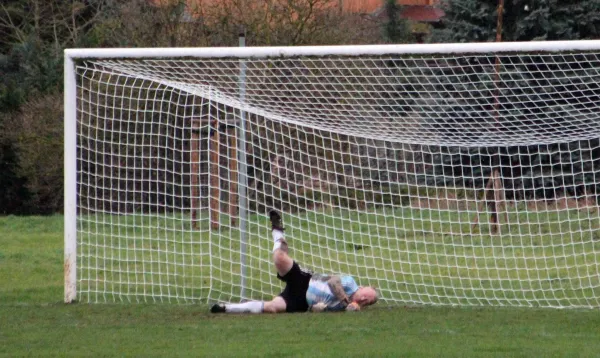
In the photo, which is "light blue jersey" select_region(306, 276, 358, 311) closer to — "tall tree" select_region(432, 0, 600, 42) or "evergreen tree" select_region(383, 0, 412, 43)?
"tall tree" select_region(432, 0, 600, 42)

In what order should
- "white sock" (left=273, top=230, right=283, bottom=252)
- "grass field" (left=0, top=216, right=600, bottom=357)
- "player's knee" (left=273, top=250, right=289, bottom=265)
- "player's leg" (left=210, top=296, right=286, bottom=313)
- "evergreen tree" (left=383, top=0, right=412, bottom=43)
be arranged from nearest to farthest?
1. "grass field" (left=0, top=216, right=600, bottom=357)
2. "player's knee" (left=273, top=250, right=289, bottom=265)
3. "white sock" (left=273, top=230, right=283, bottom=252)
4. "player's leg" (left=210, top=296, right=286, bottom=313)
5. "evergreen tree" (left=383, top=0, right=412, bottom=43)

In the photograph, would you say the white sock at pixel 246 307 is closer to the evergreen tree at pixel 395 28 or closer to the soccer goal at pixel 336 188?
the soccer goal at pixel 336 188

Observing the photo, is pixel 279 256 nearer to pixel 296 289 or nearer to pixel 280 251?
pixel 280 251

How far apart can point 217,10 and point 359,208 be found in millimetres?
10706

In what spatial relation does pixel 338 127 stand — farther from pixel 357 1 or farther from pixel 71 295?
pixel 357 1

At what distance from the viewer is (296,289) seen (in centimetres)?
977

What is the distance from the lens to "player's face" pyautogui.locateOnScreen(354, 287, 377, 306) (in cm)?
974

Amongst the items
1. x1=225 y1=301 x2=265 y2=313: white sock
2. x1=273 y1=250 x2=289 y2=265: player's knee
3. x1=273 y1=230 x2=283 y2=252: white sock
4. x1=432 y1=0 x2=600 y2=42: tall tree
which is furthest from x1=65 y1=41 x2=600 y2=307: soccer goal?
x1=432 y1=0 x2=600 y2=42: tall tree

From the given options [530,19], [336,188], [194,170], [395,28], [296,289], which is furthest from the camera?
[395,28]

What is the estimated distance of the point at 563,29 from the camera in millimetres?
21750

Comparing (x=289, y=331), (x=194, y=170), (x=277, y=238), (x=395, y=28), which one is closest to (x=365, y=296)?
(x=277, y=238)

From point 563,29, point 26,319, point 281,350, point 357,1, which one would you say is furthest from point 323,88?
point 357,1

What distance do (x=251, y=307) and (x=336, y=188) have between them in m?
4.11

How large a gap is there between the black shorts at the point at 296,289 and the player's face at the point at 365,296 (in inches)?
17.8
